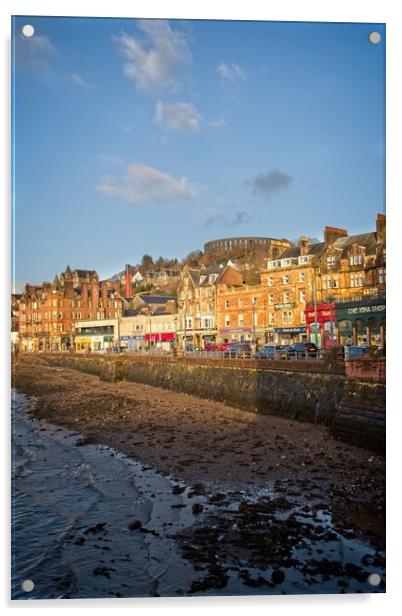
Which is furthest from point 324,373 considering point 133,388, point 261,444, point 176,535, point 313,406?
point 133,388

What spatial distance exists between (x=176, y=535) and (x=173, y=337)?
81.2ft

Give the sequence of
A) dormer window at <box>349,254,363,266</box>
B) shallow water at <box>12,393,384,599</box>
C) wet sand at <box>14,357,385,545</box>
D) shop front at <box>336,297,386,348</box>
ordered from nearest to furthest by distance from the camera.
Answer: shallow water at <box>12,393,384,599</box>, wet sand at <box>14,357,385,545</box>, shop front at <box>336,297,386,348</box>, dormer window at <box>349,254,363,266</box>

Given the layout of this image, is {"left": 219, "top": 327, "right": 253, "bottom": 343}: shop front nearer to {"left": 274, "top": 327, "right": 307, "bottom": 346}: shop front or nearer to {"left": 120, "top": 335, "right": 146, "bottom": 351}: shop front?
{"left": 274, "top": 327, "right": 307, "bottom": 346}: shop front

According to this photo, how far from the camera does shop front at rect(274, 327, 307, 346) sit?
74.5ft

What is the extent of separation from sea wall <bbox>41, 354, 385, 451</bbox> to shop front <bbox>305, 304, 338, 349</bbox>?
4032 millimetres

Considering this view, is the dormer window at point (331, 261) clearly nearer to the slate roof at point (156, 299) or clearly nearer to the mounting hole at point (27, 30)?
the slate roof at point (156, 299)

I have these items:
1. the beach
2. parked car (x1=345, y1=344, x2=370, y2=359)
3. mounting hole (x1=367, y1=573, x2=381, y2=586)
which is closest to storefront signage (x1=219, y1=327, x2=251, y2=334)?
the beach

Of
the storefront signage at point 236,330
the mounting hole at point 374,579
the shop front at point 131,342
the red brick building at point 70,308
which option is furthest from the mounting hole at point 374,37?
the shop front at point 131,342

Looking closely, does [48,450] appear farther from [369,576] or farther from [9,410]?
[369,576]

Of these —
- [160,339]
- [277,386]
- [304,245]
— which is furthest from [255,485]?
[160,339]

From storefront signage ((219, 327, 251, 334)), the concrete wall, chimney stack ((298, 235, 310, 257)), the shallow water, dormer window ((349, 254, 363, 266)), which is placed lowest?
the shallow water

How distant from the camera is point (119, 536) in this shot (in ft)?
19.1

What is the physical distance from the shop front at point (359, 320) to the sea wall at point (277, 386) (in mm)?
2640

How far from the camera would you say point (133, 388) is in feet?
63.9
